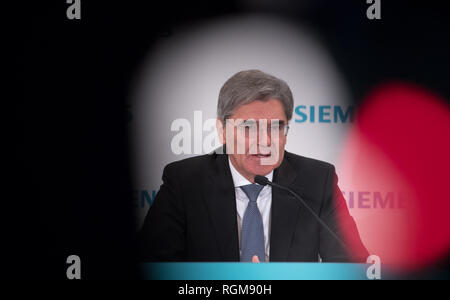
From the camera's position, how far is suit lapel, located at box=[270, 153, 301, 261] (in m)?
1.98

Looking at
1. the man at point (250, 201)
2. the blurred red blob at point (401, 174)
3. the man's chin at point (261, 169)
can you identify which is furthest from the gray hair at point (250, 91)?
the blurred red blob at point (401, 174)

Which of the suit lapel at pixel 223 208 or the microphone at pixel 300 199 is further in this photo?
the suit lapel at pixel 223 208

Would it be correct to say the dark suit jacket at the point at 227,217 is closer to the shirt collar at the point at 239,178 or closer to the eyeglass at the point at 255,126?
the shirt collar at the point at 239,178

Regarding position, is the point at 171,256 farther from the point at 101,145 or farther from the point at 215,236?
the point at 101,145

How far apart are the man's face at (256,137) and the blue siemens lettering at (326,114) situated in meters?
0.10

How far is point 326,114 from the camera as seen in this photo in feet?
6.82

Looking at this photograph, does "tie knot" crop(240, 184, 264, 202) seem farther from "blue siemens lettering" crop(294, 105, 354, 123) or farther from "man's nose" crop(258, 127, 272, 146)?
"blue siemens lettering" crop(294, 105, 354, 123)

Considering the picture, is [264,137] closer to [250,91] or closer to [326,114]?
[250,91]

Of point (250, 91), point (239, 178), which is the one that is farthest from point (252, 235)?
point (250, 91)

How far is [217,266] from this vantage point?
1.99m

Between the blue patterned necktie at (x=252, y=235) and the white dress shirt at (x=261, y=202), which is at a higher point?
the white dress shirt at (x=261, y=202)

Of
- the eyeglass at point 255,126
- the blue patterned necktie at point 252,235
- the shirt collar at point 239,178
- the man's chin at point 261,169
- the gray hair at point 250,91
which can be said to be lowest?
the blue patterned necktie at point 252,235

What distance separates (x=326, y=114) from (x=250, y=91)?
0.34m

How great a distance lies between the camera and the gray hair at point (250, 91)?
200cm
